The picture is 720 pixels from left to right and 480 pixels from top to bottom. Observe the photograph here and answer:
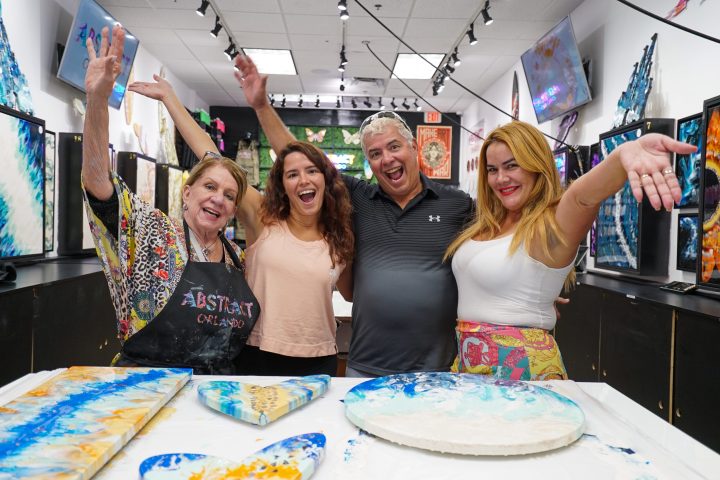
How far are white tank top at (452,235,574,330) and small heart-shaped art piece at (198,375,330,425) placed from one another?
67 cm

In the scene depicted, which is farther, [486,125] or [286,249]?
[486,125]

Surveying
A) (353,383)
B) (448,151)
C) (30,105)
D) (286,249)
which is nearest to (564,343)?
(286,249)

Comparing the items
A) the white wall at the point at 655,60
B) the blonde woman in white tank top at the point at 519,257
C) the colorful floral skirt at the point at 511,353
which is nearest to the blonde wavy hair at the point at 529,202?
the blonde woman in white tank top at the point at 519,257

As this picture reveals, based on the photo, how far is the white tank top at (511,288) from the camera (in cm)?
162

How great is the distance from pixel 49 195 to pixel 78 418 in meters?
3.84

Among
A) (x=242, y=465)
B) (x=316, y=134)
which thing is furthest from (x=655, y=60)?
(x=316, y=134)

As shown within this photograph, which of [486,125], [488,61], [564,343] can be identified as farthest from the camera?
[486,125]

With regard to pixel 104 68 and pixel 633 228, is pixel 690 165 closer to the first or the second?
pixel 633 228

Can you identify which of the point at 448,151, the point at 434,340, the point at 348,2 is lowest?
the point at 434,340

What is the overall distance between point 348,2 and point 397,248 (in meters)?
3.89

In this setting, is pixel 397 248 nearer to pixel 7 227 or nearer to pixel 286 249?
pixel 286 249

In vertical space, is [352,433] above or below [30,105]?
below

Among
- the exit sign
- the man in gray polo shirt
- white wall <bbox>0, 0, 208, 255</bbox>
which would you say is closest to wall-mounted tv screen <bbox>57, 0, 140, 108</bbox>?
white wall <bbox>0, 0, 208, 255</bbox>

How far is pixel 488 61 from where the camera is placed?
6.88 metres
